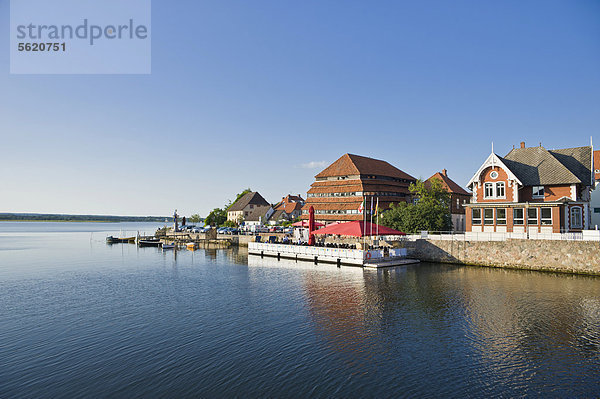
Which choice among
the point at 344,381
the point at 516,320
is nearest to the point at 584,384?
the point at 516,320

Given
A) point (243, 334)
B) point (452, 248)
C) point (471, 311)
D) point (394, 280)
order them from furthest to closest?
point (452, 248) < point (394, 280) < point (471, 311) < point (243, 334)

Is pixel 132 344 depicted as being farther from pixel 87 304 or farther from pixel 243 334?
pixel 87 304

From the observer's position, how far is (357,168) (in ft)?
265

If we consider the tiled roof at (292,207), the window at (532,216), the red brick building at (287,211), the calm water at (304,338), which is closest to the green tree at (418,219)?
the window at (532,216)

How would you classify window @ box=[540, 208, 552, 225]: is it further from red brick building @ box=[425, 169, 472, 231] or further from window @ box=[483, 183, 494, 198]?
red brick building @ box=[425, 169, 472, 231]

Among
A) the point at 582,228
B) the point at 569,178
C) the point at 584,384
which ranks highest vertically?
the point at 569,178

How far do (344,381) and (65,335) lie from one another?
16628 mm

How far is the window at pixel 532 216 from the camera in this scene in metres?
46.5

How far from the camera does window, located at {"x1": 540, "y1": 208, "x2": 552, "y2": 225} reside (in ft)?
150

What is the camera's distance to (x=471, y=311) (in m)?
25.3

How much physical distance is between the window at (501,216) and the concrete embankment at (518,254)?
17.7ft

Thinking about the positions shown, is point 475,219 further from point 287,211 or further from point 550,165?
point 287,211

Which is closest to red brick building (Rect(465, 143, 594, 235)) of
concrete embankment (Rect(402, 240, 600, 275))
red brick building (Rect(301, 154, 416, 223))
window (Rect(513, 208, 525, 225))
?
window (Rect(513, 208, 525, 225))

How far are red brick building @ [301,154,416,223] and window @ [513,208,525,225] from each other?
99.8 feet
